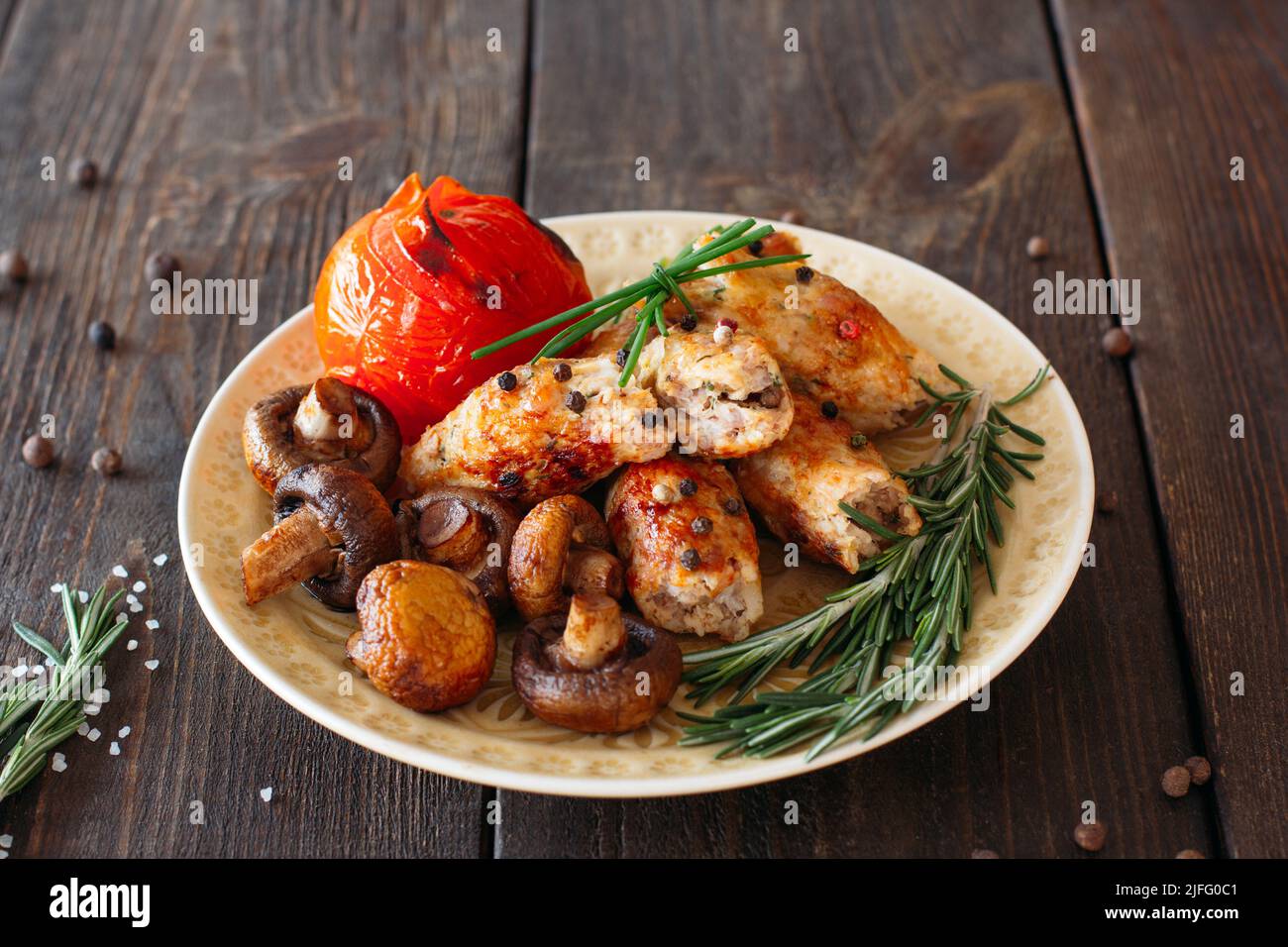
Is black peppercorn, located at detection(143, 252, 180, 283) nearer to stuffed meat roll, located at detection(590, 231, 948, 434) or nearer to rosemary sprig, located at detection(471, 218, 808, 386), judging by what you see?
rosemary sprig, located at detection(471, 218, 808, 386)

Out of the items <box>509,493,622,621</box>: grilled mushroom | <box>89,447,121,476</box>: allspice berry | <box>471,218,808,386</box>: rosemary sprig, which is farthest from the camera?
<box>89,447,121,476</box>: allspice berry

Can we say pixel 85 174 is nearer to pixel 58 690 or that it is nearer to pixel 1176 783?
pixel 58 690

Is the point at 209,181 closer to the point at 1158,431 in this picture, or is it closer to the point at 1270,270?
the point at 1158,431

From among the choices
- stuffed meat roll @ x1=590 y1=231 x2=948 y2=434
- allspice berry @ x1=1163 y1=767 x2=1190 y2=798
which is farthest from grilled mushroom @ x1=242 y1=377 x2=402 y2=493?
allspice berry @ x1=1163 y1=767 x2=1190 y2=798

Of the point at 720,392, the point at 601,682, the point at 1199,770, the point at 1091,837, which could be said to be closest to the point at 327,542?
the point at 601,682

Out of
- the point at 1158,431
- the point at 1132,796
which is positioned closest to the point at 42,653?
the point at 1132,796

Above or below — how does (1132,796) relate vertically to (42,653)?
below
